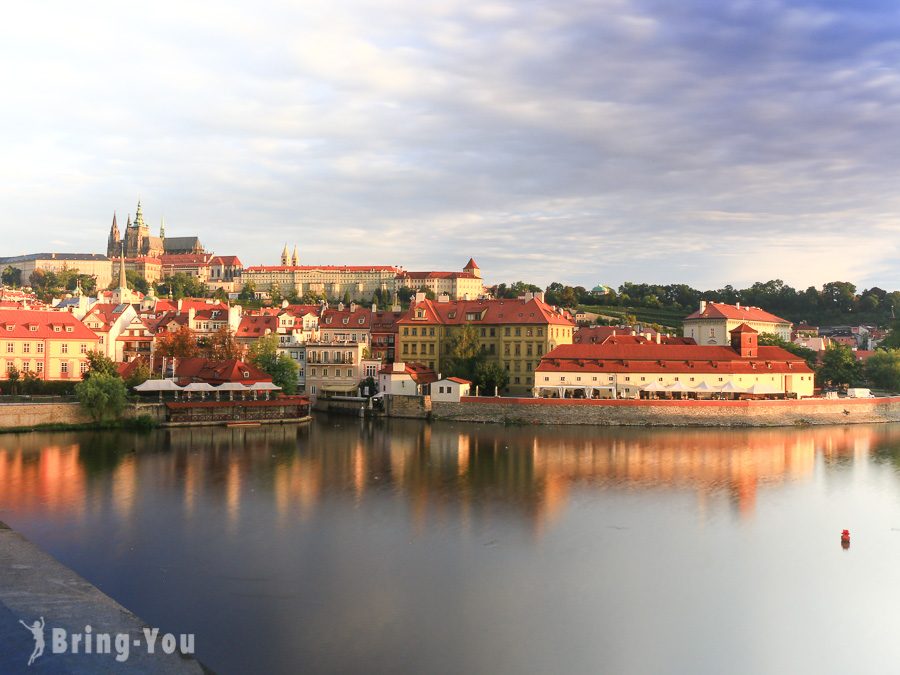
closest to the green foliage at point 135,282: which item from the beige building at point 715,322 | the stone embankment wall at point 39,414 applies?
the beige building at point 715,322

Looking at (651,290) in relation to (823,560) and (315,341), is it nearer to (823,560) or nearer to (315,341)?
(315,341)

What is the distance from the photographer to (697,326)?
75500 mm

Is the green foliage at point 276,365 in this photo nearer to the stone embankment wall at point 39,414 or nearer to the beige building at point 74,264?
the stone embankment wall at point 39,414

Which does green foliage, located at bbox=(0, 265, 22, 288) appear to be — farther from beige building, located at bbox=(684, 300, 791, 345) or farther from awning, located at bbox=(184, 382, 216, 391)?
beige building, located at bbox=(684, 300, 791, 345)

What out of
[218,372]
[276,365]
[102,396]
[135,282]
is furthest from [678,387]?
[135,282]

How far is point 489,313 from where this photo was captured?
59.5 meters

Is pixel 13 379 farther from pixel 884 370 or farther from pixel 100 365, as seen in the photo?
pixel 884 370

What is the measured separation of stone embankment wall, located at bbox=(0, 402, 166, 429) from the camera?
39406mm

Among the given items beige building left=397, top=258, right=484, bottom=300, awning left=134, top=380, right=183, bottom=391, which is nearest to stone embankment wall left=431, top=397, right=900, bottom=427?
awning left=134, top=380, right=183, bottom=391

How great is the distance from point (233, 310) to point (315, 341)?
894cm

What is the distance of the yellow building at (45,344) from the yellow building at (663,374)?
26924 millimetres

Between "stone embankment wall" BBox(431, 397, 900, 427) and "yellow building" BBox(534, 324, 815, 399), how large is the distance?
96.2 inches

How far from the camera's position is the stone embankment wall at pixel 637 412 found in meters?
48.2

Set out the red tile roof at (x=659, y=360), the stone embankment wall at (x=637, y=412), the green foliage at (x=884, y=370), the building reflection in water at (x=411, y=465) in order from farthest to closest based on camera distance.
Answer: the green foliage at (x=884, y=370) → the red tile roof at (x=659, y=360) → the stone embankment wall at (x=637, y=412) → the building reflection in water at (x=411, y=465)
